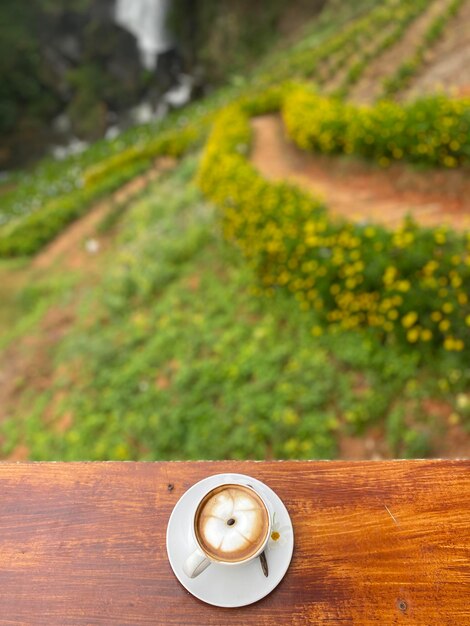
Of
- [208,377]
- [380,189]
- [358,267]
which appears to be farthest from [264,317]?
[380,189]

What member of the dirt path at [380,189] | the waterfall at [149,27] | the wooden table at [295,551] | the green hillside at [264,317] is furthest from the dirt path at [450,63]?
the waterfall at [149,27]

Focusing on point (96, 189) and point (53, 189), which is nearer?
point (96, 189)

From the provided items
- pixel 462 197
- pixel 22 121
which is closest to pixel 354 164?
pixel 462 197

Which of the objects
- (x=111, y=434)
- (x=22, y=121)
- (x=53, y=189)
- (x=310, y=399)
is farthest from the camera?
(x=22, y=121)

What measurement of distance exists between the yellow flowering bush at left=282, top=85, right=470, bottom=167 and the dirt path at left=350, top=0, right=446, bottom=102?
192 cm

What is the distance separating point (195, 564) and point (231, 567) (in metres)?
0.06

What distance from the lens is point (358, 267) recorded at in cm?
371

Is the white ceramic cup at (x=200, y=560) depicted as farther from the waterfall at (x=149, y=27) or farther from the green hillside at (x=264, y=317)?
the waterfall at (x=149, y=27)

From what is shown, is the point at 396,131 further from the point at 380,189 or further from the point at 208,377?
Result: the point at 208,377

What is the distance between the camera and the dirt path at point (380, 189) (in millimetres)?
4652

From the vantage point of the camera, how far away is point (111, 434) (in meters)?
4.31

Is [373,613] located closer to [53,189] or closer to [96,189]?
[96,189]

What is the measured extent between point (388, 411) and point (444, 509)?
2596 mm

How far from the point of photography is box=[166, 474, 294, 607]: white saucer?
750 mm
